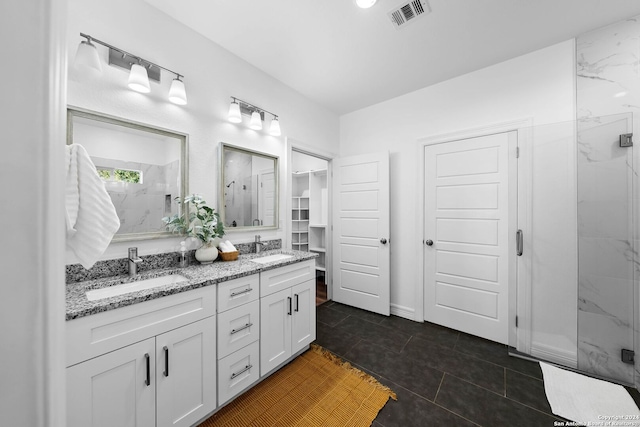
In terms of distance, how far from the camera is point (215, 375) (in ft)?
4.85

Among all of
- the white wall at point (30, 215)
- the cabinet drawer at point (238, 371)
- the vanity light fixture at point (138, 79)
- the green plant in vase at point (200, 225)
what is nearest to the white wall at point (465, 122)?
the cabinet drawer at point (238, 371)

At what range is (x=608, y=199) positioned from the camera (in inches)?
70.9

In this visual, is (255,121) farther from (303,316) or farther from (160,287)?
(303,316)

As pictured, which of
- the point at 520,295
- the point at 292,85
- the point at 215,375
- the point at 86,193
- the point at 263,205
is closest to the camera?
the point at 86,193

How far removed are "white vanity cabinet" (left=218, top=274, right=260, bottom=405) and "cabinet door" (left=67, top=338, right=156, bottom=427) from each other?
379 mm

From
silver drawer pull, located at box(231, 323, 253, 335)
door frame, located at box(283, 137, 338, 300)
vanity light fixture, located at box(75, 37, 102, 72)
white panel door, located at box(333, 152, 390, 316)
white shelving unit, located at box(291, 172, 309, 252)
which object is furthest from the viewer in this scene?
white shelving unit, located at box(291, 172, 309, 252)

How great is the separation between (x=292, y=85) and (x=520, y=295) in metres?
3.15

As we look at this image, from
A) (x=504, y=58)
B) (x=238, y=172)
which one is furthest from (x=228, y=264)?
(x=504, y=58)

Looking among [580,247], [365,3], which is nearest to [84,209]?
[365,3]

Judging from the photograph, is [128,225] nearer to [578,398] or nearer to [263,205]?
[263,205]

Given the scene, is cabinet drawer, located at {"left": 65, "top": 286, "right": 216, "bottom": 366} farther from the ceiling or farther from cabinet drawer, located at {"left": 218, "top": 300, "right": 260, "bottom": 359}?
the ceiling

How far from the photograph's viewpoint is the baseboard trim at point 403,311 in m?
2.85

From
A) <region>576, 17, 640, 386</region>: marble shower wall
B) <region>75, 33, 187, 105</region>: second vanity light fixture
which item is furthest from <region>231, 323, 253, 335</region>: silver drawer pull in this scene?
<region>576, 17, 640, 386</region>: marble shower wall

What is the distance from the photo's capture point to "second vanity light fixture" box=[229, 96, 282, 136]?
6.85 ft
